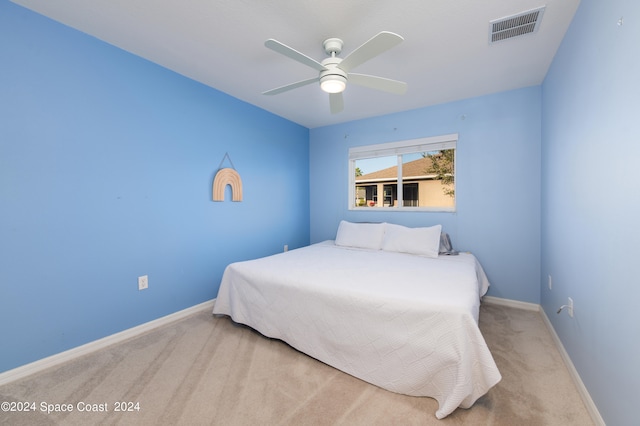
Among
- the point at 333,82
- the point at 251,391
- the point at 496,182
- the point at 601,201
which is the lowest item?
the point at 251,391

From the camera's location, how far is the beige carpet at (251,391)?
1.40 metres

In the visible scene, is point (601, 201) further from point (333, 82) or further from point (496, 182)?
point (496, 182)

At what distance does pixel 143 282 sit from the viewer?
237 cm

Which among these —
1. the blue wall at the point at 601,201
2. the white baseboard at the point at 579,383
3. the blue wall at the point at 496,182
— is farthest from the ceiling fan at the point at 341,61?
the white baseboard at the point at 579,383

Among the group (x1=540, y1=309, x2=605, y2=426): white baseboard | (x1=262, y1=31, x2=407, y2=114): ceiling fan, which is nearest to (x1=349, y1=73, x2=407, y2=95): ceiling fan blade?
(x1=262, y1=31, x2=407, y2=114): ceiling fan

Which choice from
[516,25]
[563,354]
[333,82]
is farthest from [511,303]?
[333,82]

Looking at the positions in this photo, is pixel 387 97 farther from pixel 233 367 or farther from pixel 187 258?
pixel 233 367

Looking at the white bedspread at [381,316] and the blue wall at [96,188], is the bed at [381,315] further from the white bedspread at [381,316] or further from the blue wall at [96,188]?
the blue wall at [96,188]

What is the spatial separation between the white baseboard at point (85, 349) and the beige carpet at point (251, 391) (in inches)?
2.3

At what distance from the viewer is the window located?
11.2 feet

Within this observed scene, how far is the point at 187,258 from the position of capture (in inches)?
107

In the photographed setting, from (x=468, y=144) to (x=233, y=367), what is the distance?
3.34 m

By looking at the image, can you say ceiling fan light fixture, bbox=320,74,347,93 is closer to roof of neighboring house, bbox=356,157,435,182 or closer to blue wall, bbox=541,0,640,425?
blue wall, bbox=541,0,640,425

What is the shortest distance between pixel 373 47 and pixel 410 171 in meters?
2.32
